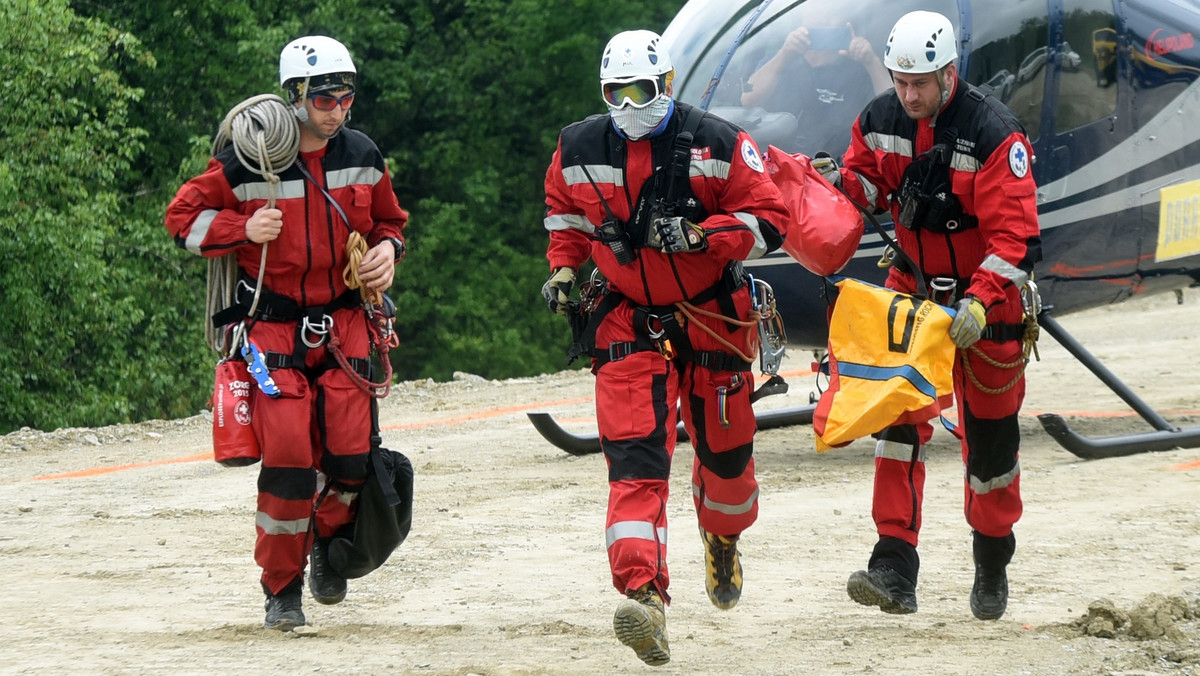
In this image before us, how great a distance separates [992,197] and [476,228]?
77.7 ft

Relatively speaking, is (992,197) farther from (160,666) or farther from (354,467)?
(160,666)

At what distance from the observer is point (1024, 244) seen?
560 centimetres

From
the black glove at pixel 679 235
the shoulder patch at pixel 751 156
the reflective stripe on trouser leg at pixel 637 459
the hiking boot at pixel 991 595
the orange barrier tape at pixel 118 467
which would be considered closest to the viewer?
the reflective stripe on trouser leg at pixel 637 459

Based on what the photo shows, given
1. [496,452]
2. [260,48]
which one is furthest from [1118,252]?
[260,48]

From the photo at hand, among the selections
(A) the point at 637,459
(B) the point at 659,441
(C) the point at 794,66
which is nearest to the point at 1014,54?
(C) the point at 794,66

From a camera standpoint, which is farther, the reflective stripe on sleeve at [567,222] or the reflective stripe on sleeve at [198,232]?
the reflective stripe on sleeve at [567,222]

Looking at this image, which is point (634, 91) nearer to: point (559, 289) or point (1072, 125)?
point (559, 289)

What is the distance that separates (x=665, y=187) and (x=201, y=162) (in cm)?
1507

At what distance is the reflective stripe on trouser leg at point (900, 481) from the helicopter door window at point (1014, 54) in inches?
147

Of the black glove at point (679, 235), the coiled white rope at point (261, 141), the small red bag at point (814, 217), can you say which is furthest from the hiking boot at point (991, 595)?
the coiled white rope at point (261, 141)

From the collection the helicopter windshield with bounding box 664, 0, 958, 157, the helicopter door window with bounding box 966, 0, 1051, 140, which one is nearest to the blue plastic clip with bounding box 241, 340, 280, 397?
the helicopter windshield with bounding box 664, 0, 958, 157

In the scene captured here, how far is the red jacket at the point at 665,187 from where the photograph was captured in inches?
221

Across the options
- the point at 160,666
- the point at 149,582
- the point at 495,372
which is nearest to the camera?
the point at 160,666

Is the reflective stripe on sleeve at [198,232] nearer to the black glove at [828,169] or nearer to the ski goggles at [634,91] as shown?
the ski goggles at [634,91]
